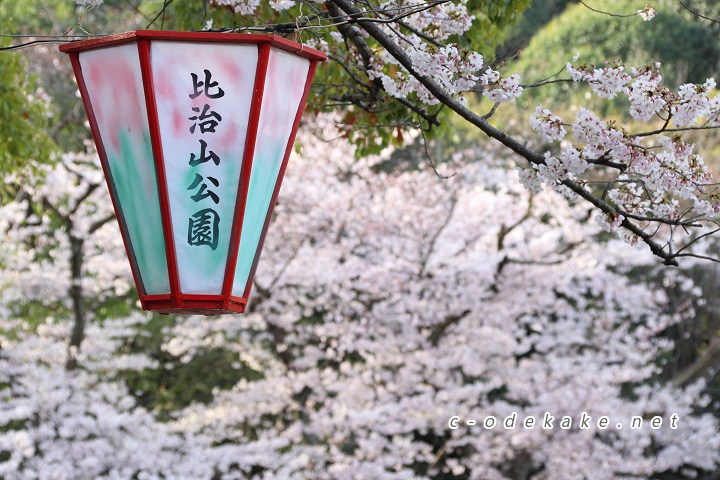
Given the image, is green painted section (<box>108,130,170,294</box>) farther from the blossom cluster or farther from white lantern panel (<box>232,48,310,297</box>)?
the blossom cluster

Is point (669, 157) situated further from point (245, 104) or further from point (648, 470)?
point (648, 470)

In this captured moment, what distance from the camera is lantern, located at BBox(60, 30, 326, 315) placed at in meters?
1.90

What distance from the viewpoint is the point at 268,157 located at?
204 centimetres

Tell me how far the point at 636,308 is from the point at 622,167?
9.15m

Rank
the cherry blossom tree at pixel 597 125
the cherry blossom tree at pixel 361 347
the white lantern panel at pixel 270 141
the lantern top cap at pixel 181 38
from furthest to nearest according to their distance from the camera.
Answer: the cherry blossom tree at pixel 361 347
the cherry blossom tree at pixel 597 125
the white lantern panel at pixel 270 141
the lantern top cap at pixel 181 38

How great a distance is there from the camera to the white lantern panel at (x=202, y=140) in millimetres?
1898

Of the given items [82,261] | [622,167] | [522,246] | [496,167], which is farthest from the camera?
[496,167]

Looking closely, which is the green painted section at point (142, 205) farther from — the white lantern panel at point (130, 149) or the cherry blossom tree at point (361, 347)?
the cherry blossom tree at point (361, 347)

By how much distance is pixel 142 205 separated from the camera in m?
1.99

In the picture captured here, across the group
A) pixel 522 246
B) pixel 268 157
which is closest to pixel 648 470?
pixel 522 246

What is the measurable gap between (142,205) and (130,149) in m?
0.12

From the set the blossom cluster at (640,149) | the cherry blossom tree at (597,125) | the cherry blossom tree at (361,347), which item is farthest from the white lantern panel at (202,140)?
the cherry blossom tree at (361,347)

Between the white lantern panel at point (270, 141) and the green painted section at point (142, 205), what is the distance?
0.16 m

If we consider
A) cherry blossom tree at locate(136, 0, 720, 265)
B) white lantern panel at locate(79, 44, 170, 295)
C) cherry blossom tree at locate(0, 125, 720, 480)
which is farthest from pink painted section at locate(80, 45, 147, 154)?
cherry blossom tree at locate(0, 125, 720, 480)
